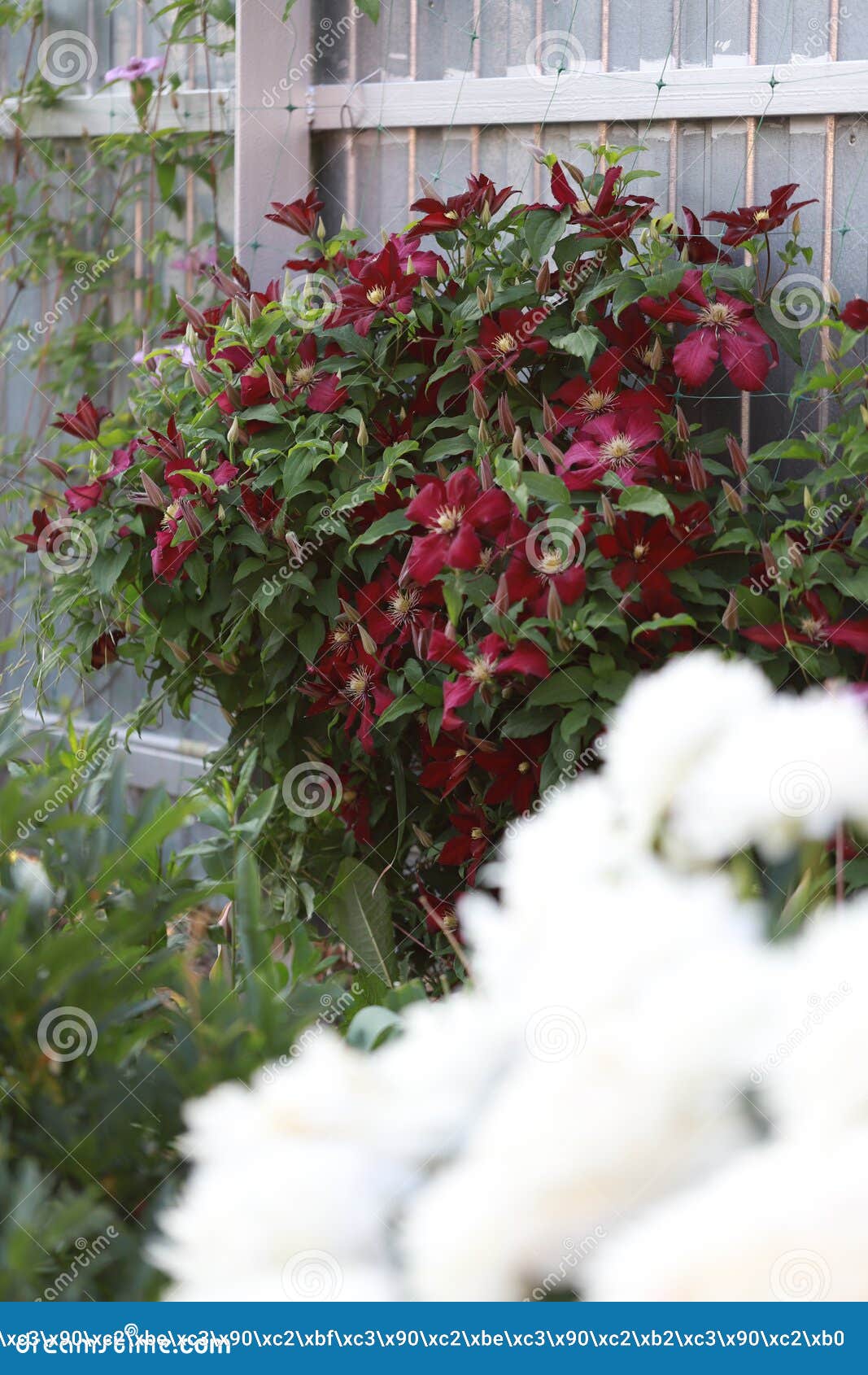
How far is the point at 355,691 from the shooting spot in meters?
1.93

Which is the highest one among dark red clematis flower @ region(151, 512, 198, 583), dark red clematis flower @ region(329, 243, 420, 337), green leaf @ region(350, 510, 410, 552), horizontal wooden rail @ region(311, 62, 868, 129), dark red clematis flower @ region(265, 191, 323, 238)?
horizontal wooden rail @ region(311, 62, 868, 129)

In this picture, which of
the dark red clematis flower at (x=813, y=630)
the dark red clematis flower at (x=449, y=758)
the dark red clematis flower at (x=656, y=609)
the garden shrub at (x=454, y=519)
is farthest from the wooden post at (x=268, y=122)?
the dark red clematis flower at (x=813, y=630)

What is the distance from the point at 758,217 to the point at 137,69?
172cm

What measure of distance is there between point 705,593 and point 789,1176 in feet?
4.63

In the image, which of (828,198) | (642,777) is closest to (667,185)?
(828,198)

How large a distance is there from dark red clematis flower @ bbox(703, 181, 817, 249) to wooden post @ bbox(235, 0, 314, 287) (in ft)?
3.15

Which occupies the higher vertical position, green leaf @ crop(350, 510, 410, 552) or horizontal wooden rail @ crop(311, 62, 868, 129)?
horizontal wooden rail @ crop(311, 62, 868, 129)

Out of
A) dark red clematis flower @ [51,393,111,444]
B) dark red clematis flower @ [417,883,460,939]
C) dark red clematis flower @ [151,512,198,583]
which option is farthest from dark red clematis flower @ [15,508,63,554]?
dark red clematis flower @ [417,883,460,939]

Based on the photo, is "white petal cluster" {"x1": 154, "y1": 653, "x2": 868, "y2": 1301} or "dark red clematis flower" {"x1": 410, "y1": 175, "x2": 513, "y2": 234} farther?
"dark red clematis flower" {"x1": 410, "y1": 175, "x2": 513, "y2": 234}

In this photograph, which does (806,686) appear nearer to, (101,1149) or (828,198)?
(828,198)

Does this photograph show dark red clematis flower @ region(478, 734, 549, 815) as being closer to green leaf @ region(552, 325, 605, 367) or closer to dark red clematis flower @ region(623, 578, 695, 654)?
dark red clematis flower @ region(623, 578, 695, 654)

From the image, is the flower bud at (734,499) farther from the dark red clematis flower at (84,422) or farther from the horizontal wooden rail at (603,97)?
the dark red clematis flower at (84,422)

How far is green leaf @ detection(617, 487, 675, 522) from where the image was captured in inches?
63.1
